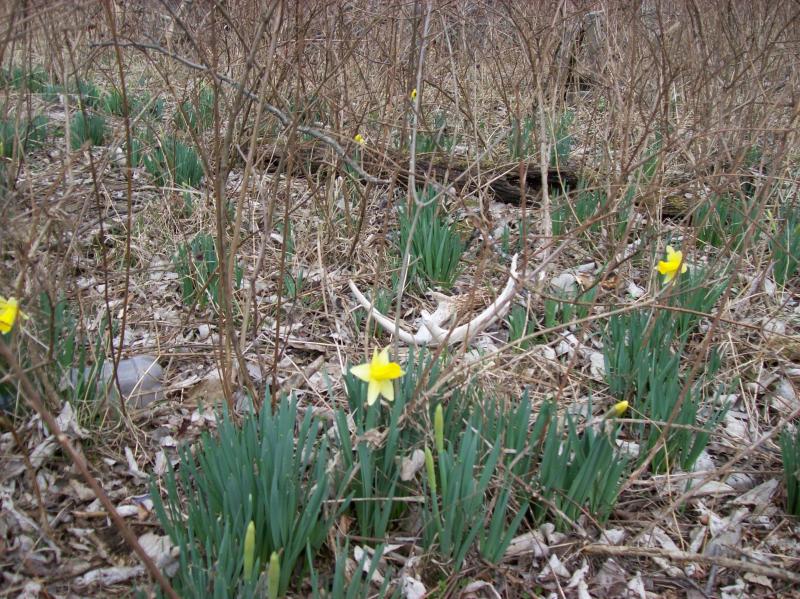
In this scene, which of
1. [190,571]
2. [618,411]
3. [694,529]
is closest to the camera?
[190,571]

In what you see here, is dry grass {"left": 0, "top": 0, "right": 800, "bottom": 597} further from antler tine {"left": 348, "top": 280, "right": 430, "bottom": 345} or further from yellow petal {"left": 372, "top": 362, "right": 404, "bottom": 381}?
yellow petal {"left": 372, "top": 362, "right": 404, "bottom": 381}

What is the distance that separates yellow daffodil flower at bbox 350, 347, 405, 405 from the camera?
1.48 meters

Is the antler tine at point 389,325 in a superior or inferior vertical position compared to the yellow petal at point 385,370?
inferior

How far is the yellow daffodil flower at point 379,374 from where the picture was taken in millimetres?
1482

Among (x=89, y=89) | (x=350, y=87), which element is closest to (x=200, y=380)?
(x=350, y=87)

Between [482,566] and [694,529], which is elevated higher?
[482,566]

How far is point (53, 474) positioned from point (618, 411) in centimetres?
161

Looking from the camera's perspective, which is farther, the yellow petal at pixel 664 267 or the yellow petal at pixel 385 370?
the yellow petal at pixel 664 267

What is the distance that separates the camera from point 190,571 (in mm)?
1334

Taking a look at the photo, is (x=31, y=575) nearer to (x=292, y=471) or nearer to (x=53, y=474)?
(x=53, y=474)

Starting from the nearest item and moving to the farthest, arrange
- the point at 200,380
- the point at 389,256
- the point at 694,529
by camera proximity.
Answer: the point at 694,529
the point at 200,380
the point at 389,256

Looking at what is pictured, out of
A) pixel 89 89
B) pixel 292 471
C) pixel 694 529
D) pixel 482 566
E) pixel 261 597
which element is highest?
pixel 89 89

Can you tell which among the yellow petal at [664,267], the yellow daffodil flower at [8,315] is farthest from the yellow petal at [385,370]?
the yellow petal at [664,267]

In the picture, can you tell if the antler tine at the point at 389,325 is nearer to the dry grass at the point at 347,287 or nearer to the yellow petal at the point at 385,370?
the dry grass at the point at 347,287
